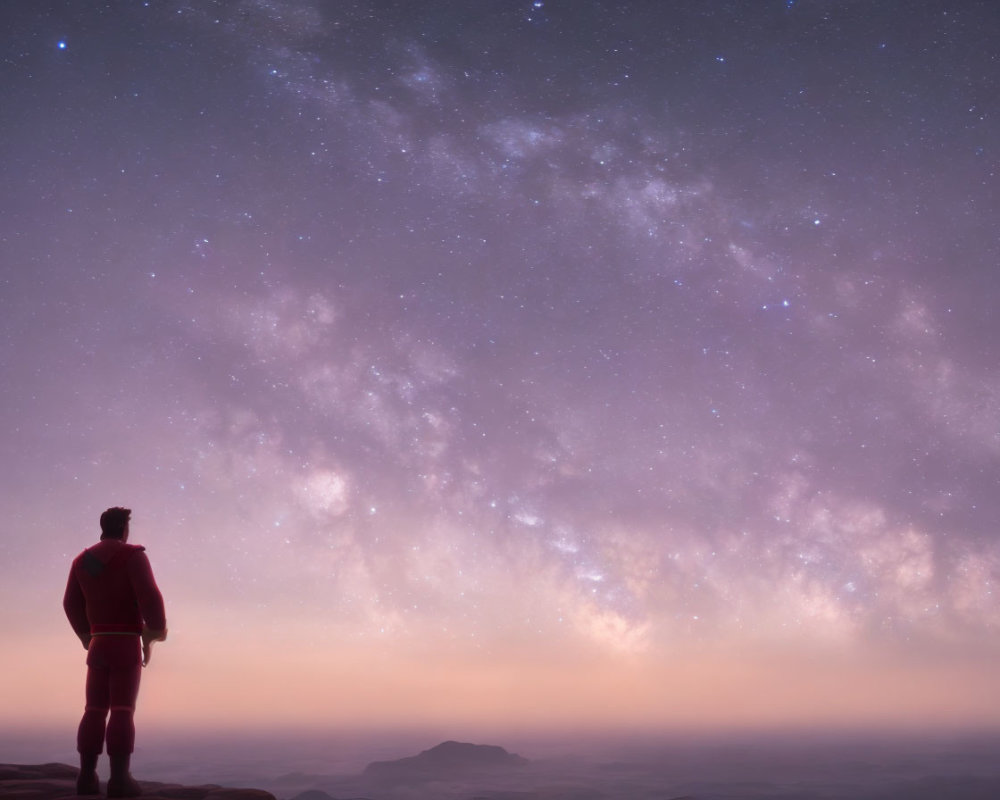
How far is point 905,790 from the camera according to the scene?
19112 centimetres

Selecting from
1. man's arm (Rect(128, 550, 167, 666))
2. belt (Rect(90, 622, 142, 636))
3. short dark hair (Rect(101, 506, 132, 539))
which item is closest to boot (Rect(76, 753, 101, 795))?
man's arm (Rect(128, 550, 167, 666))

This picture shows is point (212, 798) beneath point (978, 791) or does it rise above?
above

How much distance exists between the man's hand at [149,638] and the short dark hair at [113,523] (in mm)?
914

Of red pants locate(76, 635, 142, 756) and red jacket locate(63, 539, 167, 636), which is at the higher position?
red jacket locate(63, 539, 167, 636)

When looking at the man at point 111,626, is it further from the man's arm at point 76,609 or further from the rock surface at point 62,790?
the rock surface at point 62,790

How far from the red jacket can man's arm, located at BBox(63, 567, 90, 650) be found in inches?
5.5

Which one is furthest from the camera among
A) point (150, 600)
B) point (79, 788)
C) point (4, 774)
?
point (4, 774)

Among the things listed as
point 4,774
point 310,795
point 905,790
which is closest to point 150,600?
point 4,774

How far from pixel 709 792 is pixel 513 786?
192ft

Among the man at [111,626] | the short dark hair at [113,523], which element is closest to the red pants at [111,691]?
the man at [111,626]

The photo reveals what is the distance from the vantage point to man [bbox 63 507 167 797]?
5.36m

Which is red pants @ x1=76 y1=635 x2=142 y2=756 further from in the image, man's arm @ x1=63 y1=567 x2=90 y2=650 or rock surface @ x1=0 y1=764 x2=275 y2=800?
rock surface @ x1=0 y1=764 x2=275 y2=800

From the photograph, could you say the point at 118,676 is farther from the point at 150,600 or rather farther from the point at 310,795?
the point at 310,795

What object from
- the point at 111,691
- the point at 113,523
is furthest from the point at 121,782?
the point at 113,523
